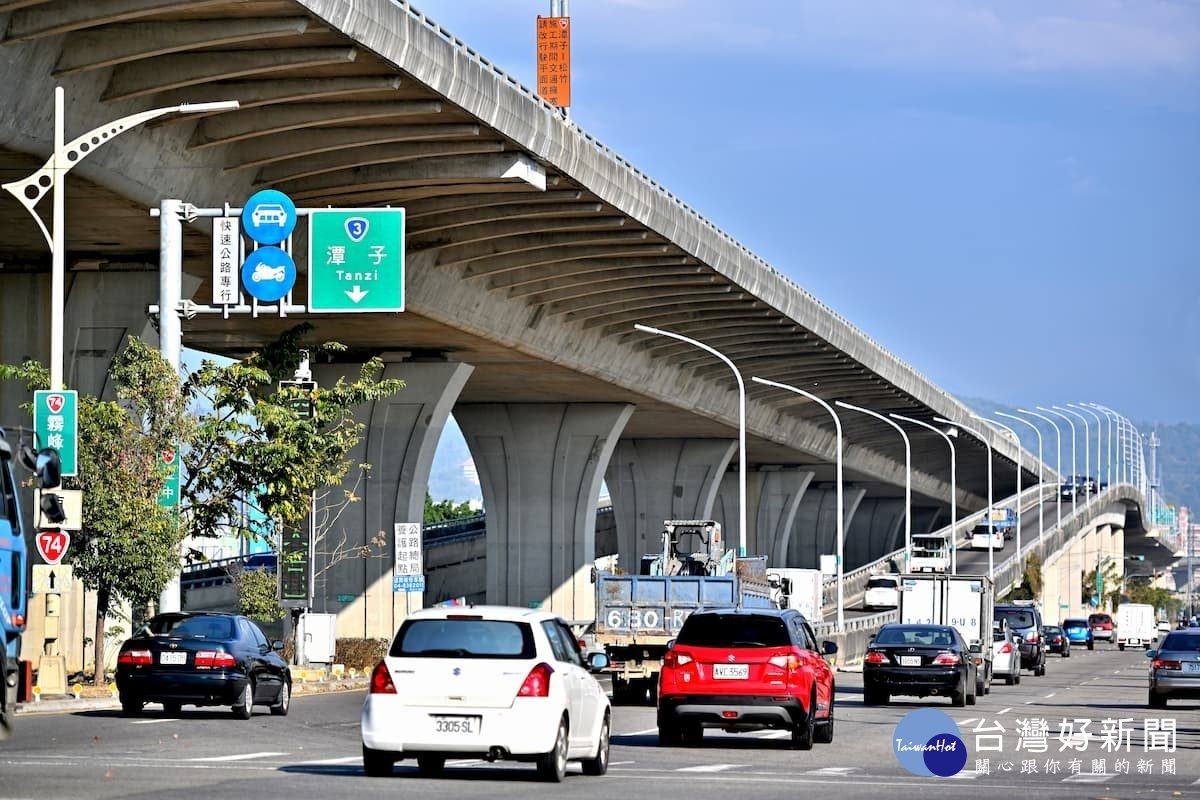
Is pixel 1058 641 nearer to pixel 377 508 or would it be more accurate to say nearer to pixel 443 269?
pixel 377 508

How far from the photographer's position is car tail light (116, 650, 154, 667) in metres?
25.2

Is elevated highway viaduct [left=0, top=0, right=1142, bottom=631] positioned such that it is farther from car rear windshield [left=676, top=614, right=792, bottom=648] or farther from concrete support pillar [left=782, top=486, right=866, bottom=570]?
concrete support pillar [left=782, top=486, right=866, bottom=570]

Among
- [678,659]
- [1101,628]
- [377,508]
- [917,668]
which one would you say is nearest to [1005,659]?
[917,668]

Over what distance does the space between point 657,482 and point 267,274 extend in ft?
176

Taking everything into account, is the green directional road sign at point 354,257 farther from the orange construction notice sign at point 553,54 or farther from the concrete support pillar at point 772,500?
Result: the concrete support pillar at point 772,500

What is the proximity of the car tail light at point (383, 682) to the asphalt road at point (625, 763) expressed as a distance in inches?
29.0

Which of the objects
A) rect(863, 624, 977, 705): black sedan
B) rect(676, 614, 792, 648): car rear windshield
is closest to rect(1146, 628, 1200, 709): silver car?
rect(863, 624, 977, 705): black sedan

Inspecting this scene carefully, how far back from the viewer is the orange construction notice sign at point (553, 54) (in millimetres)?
60031

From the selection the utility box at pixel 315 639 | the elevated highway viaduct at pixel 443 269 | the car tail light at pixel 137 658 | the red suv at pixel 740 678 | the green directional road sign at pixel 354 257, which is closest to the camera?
the red suv at pixel 740 678

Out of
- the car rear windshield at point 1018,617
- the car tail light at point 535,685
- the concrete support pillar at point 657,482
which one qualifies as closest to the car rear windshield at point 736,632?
the car tail light at point 535,685

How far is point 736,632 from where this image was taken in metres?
22.4

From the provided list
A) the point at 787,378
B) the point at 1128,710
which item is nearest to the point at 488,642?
the point at 1128,710

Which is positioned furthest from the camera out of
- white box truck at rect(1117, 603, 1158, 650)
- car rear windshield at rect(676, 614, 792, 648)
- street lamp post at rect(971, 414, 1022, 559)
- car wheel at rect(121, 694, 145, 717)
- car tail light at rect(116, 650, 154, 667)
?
street lamp post at rect(971, 414, 1022, 559)

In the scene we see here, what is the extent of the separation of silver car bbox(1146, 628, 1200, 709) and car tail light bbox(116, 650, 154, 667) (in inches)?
673
